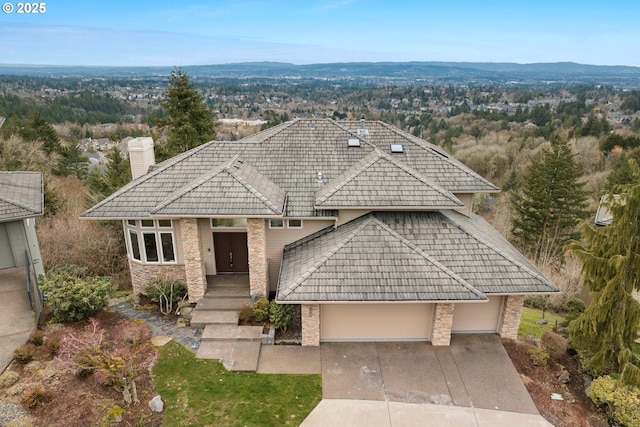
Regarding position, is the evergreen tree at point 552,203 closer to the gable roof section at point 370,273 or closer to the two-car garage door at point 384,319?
the two-car garage door at point 384,319

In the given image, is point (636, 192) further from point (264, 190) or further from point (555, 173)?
point (555, 173)

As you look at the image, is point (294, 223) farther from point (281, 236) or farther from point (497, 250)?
point (497, 250)

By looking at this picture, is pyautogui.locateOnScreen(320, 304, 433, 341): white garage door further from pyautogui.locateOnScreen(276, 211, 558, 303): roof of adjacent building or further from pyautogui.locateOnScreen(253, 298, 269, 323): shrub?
pyautogui.locateOnScreen(253, 298, 269, 323): shrub

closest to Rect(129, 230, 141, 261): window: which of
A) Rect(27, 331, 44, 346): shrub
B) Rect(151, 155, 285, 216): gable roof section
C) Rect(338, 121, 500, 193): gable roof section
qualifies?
Rect(151, 155, 285, 216): gable roof section

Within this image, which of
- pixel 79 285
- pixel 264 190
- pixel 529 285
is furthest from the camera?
pixel 264 190

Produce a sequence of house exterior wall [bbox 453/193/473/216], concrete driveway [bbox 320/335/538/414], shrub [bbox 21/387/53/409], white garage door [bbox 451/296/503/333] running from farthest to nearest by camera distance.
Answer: house exterior wall [bbox 453/193/473/216]
white garage door [bbox 451/296/503/333]
concrete driveway [bbox 320/335/538/414]
shrub [bbox 21/387/53/409]

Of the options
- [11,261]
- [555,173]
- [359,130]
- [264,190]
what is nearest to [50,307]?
[11,261]

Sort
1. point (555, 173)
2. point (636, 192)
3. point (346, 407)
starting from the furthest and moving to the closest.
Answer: point (555, 173) → point (346, 407) → point (636, 192)
